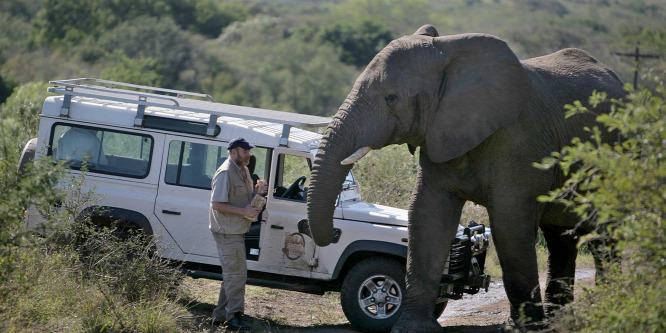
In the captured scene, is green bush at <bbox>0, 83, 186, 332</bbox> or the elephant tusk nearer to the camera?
green bush at <bbox>0, 83, 186, 332</bbox>

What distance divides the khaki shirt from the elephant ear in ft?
5.99

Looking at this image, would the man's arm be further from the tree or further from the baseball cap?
the tree

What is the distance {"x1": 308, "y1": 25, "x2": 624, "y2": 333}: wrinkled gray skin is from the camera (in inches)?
320

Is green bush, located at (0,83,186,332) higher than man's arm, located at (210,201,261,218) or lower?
lower

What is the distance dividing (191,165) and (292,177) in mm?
1079

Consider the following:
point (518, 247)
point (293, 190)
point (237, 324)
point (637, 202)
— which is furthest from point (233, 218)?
point (637, 202)

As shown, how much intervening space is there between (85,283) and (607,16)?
71673 mm

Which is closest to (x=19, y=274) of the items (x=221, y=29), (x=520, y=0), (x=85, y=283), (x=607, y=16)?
(x=85, y=283)

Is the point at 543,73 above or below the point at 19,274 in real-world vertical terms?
above

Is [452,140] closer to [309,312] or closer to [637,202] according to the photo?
[637,202]

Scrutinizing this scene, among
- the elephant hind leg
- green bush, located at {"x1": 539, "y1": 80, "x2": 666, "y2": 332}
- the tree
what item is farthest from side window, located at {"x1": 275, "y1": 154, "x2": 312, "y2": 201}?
the tree

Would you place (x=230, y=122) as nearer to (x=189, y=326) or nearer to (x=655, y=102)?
(x=189, y=326)

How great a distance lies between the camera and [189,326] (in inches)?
345

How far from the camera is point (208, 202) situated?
9570mm
